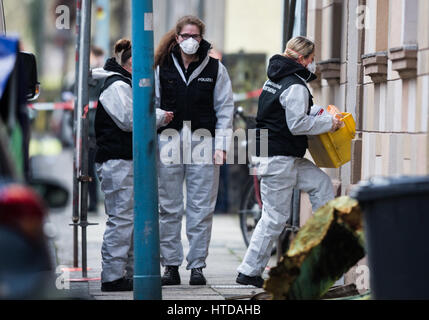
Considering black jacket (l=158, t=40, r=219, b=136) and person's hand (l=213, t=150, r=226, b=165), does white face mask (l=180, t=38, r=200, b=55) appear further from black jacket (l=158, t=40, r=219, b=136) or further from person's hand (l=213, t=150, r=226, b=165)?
person's hand (l=213, t=150, r=226, b=165)

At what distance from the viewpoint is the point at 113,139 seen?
839 centimetres

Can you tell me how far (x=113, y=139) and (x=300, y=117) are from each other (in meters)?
1.35

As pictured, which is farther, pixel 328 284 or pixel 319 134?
pixel 319 134

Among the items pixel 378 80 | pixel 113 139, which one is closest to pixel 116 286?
pixel 113 139

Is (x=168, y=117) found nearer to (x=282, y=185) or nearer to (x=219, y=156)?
(x=219, y=156)

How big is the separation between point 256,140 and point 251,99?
7.36 metres

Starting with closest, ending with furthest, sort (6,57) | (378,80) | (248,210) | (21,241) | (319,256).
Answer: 1. (21,241)
2. (6,57)
3. (319,256)
4. (378,80)
5. (248,210)

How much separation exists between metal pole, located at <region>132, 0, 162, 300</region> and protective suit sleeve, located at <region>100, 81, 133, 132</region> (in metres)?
1.14

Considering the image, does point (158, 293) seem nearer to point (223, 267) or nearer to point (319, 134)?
point (319, 134)

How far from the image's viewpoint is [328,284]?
645 cm

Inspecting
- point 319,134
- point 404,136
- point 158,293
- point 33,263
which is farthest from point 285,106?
point 33,263

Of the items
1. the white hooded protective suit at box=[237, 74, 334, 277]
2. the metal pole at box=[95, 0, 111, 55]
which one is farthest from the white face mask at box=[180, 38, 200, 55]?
the metal pole at box=[95, 0, 111, 55]

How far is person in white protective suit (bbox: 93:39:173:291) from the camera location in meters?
8.34

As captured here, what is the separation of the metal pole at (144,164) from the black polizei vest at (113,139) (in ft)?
4.12
